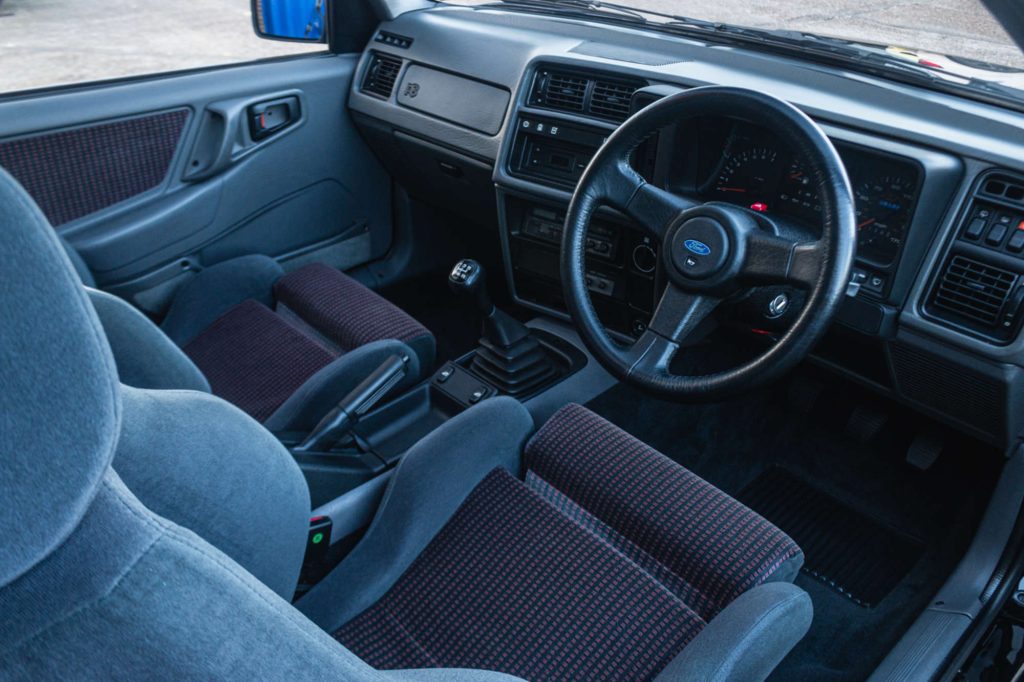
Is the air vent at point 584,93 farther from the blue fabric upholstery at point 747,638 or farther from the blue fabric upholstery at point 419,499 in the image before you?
the blue fabric upholstery at point 747,638

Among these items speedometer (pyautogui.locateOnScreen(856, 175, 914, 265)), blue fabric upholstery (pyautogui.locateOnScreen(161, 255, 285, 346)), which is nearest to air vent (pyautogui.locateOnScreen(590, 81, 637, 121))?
speedometer (pyautogui.locateOnScreen(856, 175, 914, 265))

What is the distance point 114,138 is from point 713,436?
68.4 inches

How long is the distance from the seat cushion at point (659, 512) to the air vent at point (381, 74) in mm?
1486

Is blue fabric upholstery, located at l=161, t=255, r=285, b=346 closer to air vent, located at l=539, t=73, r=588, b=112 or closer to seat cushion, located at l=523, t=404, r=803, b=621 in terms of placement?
air vent, located at l=539, t=73, r=588, b=112

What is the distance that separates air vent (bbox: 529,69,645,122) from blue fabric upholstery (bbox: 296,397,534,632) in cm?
85

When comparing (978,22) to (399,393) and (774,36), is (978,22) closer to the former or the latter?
(774,36)

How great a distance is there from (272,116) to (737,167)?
1.41 meters

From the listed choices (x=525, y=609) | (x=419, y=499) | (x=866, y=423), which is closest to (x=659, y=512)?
(x=525, y=609)

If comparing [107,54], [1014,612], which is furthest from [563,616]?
[107,54]

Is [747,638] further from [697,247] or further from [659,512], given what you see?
[697,247]

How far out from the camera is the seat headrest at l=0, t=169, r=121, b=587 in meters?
0.50

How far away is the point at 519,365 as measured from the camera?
2305mm

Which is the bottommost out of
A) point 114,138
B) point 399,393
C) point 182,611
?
point 399,393

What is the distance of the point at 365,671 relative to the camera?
675mm
